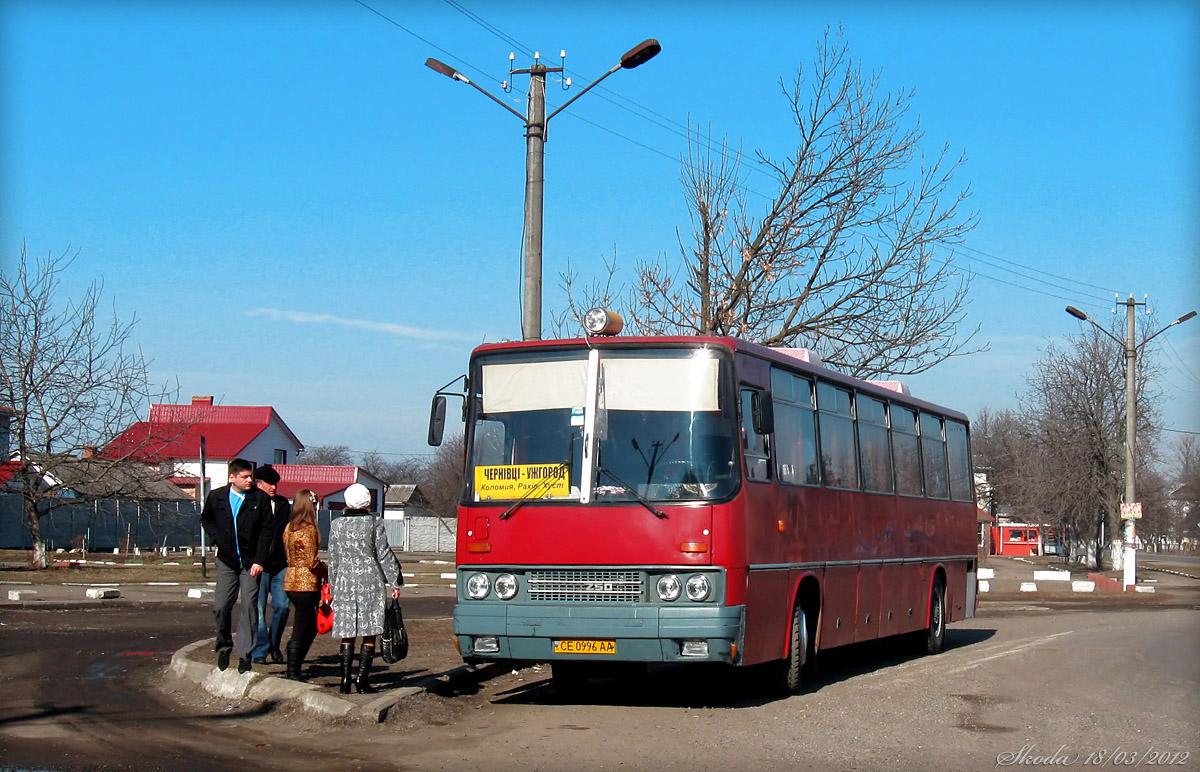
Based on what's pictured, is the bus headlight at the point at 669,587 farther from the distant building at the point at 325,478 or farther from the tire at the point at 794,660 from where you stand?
the distant building at the point at 325,478

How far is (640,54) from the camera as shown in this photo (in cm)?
1552

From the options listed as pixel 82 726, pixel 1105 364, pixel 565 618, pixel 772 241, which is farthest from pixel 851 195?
pixel 1105 364

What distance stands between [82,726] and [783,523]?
5911mm

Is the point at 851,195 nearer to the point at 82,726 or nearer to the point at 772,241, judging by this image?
the point at 772,241

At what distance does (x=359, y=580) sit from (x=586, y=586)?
71.3 inches

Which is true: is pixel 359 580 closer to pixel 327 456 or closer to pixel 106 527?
pixel 106 527

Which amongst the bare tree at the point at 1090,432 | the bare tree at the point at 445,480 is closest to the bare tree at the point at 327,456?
the bare tree at the point at 445,480

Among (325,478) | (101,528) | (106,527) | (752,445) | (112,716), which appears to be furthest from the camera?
(325,478)

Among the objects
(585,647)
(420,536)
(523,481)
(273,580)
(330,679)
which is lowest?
(330,679)

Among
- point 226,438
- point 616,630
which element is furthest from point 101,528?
point 616,630

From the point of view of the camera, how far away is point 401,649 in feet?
34.1

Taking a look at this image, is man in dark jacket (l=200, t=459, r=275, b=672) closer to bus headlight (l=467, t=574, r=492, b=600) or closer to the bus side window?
bus headlight (l=467, t=574, r=492, b=600)

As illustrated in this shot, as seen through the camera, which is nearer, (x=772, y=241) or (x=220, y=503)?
(x=220, y=503)

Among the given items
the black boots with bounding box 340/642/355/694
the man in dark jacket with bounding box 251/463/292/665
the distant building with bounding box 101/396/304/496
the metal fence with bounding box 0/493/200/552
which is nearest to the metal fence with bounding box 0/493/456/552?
the metal fence with bounding box 0/493/200/552
